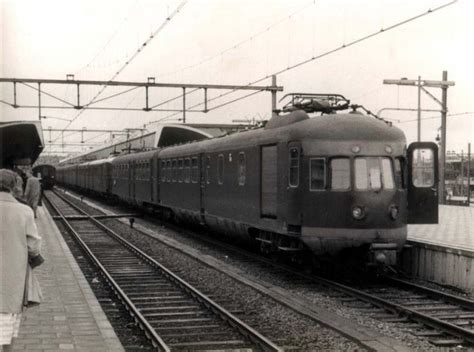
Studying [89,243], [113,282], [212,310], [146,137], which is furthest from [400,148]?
[146,137]

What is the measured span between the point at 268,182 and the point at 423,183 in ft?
9.34

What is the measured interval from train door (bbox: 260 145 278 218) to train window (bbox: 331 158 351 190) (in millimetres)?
1368

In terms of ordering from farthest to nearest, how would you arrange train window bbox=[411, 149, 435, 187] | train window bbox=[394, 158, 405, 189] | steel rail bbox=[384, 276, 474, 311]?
train window bbox=[411, 149, 435, 187] < train window bbox=[394, 158, 405, 189] < steel rail bbox=[384, 276, 474, 311]

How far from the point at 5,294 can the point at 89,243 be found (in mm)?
14405

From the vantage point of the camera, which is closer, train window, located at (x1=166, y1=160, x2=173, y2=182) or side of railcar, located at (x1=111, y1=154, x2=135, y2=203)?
train window, located at (x1=166, y1=160, x2=173, y2=182)

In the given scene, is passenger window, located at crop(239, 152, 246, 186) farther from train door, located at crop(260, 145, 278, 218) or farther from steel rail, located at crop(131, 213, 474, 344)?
steel rail, located at crop(131, 213, 474, 344)

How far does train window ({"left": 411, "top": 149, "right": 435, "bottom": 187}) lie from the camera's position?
Result: 41.6 feet

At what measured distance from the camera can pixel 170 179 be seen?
22.6 meters

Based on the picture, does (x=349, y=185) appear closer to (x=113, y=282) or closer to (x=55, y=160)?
(x=113, y=282)

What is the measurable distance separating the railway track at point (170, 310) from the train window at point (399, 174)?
395 centimetres

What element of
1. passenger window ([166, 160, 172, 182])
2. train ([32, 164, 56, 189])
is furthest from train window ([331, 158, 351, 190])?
train ([32, 164, 56, 189])

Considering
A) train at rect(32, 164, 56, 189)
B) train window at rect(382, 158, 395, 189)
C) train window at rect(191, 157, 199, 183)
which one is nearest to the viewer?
train window at rect(382, 158, 395, 189)

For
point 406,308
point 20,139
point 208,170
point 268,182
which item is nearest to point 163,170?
point 208,170

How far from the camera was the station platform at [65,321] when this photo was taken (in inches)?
279
